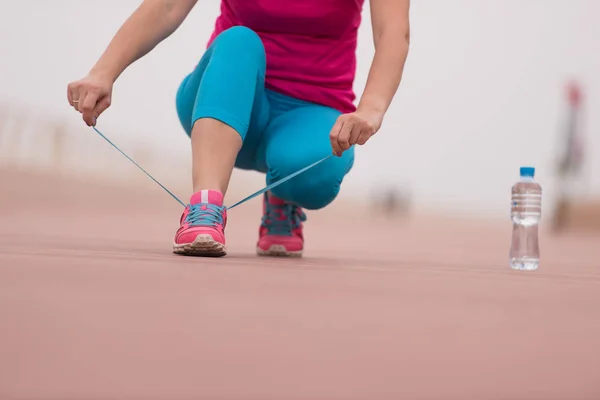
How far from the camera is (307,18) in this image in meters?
2.05

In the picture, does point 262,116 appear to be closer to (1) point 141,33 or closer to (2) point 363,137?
(1) point 141,33

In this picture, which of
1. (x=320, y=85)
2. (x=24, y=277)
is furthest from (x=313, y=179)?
(x=24, y=277)

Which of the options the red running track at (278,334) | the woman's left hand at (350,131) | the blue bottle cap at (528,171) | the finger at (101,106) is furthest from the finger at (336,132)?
the blue bottle cap at (528,171)

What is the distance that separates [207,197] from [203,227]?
0.26 feet

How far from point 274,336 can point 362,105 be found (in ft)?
2.99

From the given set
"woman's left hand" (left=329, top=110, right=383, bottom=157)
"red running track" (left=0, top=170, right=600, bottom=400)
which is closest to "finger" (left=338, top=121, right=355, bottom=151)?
"woman's left hand" (left=329, top=110, right=383, bottom=157)

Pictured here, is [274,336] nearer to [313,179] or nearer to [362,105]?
[362,105]

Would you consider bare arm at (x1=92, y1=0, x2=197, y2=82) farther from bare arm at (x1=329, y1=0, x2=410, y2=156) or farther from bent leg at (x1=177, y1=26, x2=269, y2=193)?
bare arm at (x1=329, y1=0, x2=410, y2=156)

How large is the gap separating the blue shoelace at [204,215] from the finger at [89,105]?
0.25 meters

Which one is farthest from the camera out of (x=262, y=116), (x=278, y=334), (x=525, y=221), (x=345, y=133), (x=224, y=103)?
(x=525, y=221)

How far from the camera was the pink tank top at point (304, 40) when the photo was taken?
6.72 feet

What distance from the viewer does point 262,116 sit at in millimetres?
2053

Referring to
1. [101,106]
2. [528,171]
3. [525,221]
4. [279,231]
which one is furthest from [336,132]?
[525,221]

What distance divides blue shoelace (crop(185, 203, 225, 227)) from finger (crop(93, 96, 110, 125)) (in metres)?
0.25
